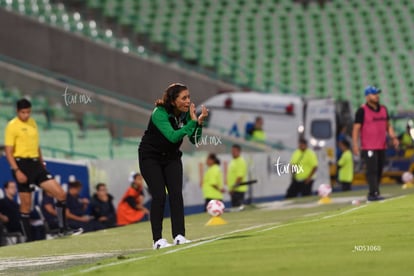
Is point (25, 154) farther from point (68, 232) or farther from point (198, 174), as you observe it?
point (198, 174)

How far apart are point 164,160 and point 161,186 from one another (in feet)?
0.91

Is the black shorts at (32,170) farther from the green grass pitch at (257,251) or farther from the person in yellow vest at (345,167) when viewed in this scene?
the person in yellow vest at (345,167)

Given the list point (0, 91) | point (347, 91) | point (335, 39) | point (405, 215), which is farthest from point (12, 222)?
point (335, 39)

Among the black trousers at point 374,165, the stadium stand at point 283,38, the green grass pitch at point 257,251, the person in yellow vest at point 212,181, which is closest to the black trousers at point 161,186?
the green grass pitch at point 257,251

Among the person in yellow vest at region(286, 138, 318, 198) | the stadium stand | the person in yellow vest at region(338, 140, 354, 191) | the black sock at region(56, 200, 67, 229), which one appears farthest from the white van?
the black sock at region(56, 200, 67, 229)

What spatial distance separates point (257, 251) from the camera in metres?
11.9

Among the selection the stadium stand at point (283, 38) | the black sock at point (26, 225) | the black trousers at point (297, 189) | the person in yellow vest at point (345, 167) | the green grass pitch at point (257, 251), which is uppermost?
the stadium stand at point (283, 38)

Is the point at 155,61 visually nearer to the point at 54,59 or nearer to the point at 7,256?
the point at 54,59

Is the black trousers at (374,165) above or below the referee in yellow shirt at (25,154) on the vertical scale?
below

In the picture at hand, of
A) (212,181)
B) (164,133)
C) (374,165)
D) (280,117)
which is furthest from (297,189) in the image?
(164,133)

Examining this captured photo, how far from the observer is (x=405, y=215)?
50.3 ft

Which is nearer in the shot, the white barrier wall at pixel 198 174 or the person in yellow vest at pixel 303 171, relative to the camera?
the white barrier wall at pixel 198 174

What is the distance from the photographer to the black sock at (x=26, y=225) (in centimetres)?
1900

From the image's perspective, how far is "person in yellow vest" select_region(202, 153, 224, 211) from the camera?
25016 mm
